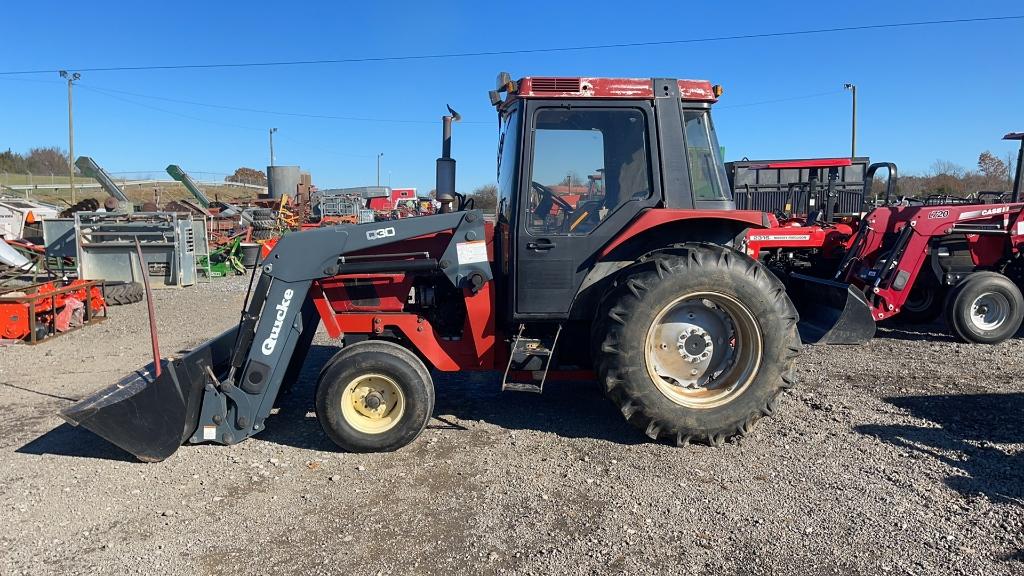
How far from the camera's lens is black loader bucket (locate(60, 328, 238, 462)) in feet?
13.0

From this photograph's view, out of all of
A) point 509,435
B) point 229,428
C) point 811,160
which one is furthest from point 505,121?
point 811,160

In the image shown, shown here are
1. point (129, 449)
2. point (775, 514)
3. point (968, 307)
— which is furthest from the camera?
point (968, 307)

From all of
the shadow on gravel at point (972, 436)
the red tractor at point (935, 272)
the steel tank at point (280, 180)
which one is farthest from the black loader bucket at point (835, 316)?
the steel tank at point (280, 180)

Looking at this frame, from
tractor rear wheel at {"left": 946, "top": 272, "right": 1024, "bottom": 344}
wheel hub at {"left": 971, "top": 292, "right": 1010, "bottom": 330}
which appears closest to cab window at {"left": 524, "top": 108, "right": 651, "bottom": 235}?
tractor rear wheel at {"left": 946, "top": 272, "right": 1024, "bottom": 344}

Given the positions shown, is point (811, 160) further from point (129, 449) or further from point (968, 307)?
point (129, 449)

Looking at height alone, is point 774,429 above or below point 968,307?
below

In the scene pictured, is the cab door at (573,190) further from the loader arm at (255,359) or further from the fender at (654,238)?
the loader arm at (255,359)

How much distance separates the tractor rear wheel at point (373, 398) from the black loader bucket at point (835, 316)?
401 cm

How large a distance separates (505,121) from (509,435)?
7.48 ft

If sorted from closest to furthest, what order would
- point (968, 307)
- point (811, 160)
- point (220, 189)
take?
point (968, 307) < point (811, 160) < point (220, 189)

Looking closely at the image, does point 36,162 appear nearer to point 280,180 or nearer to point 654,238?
point 280,180

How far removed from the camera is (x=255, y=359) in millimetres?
4223

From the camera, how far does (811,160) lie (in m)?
13.2

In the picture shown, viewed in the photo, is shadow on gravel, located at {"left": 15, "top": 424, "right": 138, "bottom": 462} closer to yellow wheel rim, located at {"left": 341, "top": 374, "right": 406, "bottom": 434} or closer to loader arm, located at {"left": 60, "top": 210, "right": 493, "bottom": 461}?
loader arm, located at {"left": 60, "top": 210, "right": 493, "bottom": 461}
